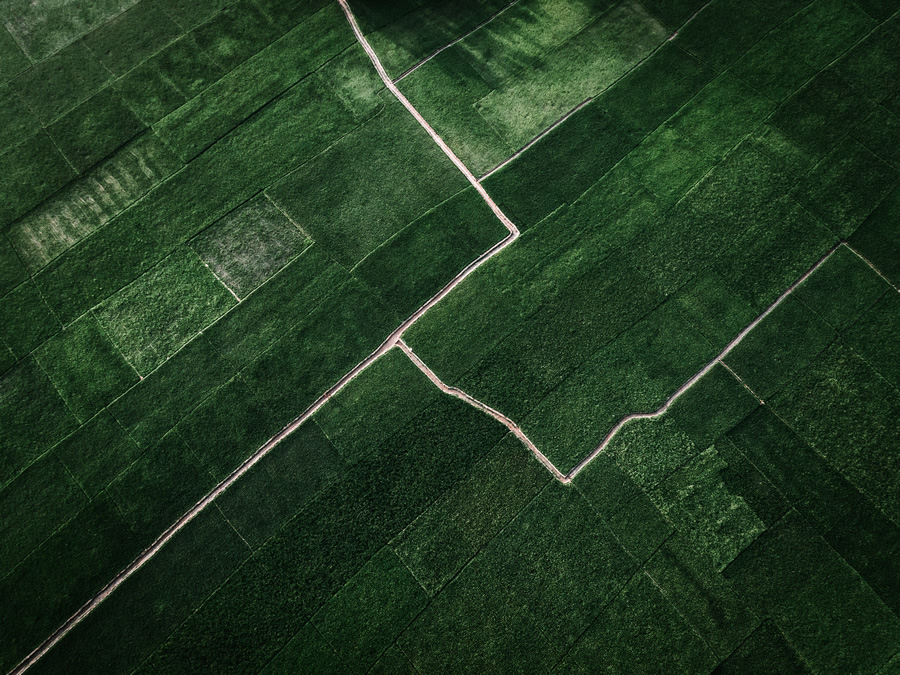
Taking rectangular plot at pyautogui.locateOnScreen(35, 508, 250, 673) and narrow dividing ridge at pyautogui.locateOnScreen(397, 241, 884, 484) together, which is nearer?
rectangular plot at pyautogui.locateOnScreen(35, 508, 250, 673)

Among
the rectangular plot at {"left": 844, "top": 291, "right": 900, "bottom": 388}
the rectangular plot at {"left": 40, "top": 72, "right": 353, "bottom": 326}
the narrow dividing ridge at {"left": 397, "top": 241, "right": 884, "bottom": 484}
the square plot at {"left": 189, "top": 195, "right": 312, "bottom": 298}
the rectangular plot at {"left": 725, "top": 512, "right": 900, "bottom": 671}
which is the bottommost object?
the rectangular plot at {"left": 725, "top": 512, "right": 900, "bottom": 671}

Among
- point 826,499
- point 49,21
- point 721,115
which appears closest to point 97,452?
point 49,21

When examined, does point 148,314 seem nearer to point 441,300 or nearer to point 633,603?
point 441,300

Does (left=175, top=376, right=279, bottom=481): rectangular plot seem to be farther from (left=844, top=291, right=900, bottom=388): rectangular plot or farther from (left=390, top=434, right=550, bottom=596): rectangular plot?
(left=844, top=291, right=900, bottom=388): rectangular plot

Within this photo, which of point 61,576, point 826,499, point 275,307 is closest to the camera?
point 61,576

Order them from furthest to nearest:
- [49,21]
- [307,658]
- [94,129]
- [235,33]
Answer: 1. [49,21]
2. [235,33]
3. [94,129]
4. [307,658]

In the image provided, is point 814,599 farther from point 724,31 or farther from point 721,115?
point 724,31

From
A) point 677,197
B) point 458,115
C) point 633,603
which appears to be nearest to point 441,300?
point 458,115

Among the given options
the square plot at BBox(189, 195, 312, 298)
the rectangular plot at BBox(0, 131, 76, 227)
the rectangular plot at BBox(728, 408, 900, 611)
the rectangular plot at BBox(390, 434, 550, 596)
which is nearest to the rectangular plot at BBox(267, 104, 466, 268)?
the square plot at BBox(189, 195, 312, 298)
